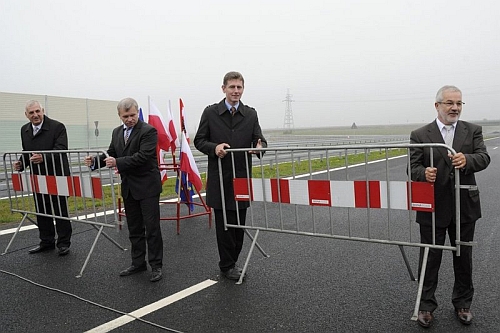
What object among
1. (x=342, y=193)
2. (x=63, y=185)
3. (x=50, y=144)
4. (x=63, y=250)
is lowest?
(x=63, y=250)

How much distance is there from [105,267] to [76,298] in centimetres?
95

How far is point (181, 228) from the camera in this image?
7.25 meters

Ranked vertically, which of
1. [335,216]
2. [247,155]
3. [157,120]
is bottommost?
[335,216]

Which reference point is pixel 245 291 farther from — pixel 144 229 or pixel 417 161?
pixel 417 161

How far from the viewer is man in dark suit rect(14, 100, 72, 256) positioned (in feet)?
19.1

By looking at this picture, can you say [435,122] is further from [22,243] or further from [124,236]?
[22,243]

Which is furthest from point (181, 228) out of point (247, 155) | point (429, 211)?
point (429, 211)

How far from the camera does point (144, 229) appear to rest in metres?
5.23

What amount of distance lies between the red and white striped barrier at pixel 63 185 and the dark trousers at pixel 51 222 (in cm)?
14

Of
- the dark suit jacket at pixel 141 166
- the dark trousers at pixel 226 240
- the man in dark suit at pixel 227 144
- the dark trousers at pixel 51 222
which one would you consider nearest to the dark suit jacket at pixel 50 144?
the dark trousers at pixel 51 222

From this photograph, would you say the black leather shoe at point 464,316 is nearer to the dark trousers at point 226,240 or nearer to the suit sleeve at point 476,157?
the suit sleeve at point 476,157

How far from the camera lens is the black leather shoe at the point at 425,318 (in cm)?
350

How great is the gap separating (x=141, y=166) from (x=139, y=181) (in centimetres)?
18

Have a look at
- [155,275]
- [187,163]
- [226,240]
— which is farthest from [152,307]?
[187,163]
